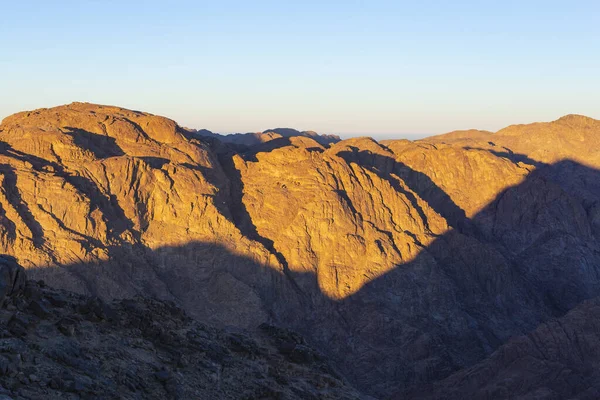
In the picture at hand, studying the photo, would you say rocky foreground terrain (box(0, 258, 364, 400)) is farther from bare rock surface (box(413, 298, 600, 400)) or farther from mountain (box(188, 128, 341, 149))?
mountain (box(188, 128, 341, 149))

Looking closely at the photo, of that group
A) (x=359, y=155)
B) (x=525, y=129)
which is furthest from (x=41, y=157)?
(x=525, y=129)

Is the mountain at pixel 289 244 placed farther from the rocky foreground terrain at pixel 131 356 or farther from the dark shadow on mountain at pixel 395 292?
the rocky foreground terrain at pixel 131 356

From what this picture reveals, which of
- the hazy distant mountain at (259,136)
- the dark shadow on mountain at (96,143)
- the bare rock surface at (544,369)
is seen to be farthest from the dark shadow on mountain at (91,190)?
the hazy distant mountain at (259,136)

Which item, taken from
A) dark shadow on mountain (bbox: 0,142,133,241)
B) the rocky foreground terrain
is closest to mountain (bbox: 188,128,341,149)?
dark shadow on mountain (bbox: 0,142,133,241)

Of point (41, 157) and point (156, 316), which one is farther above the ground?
point (41, 157)

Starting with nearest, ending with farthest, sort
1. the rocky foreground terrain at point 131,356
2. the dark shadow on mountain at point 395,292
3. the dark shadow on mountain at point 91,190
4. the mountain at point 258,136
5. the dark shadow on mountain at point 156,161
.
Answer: the rocky foreground terrain at point 131,356
the dark shadow on mountain at point 395,292
the dark shadow on mountain at point 91,190
the dark shadow on mountain at point 156,161
the mountain at point 258,136

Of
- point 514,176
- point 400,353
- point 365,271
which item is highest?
point 514,176

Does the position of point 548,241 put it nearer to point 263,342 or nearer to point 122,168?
point 122,168

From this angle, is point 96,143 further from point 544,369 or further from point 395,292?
point 544,369
